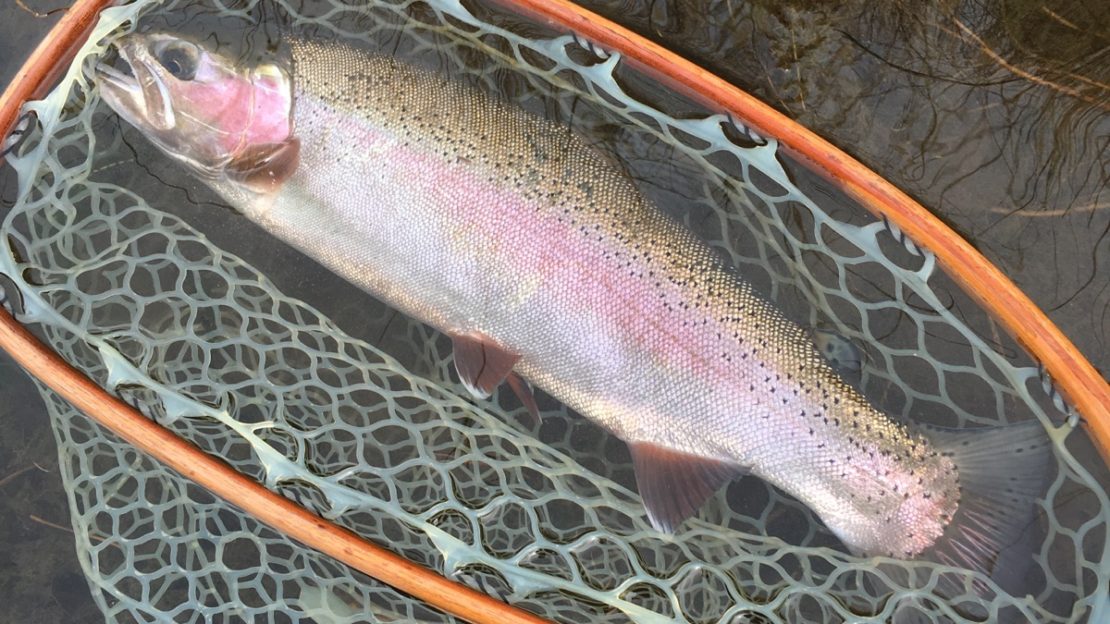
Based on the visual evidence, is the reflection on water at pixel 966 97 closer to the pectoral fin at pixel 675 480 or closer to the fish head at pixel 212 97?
the fish head at pixel 212 97

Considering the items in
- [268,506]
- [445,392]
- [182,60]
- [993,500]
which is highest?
[993,500]

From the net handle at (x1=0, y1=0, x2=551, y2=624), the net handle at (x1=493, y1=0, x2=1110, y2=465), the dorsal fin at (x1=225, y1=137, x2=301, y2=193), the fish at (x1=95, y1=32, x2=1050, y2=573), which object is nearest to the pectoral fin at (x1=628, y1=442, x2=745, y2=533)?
the fish at (x1=95, y1=32, x2=1050, y2=573)

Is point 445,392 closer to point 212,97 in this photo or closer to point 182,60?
point 212,97

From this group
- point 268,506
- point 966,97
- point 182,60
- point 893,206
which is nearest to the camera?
point 268,506

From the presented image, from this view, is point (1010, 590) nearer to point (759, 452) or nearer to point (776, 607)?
point (776, 607)

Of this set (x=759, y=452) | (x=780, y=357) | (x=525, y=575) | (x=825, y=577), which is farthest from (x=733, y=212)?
(x=525, y=575)

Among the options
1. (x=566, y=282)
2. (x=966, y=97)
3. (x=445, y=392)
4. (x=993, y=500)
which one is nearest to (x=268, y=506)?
(x=445, y=392)

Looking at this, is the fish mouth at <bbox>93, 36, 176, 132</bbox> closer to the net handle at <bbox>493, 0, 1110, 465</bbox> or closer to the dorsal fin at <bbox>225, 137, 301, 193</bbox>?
the dorsal fin at <bbox>225, 137, 301, 193</bbox>

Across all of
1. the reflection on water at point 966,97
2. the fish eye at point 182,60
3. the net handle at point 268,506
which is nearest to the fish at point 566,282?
the fish eye at point 182,60
